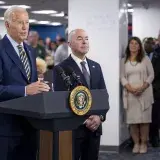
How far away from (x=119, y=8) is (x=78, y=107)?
364cm

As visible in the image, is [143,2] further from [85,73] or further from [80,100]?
[80,100]

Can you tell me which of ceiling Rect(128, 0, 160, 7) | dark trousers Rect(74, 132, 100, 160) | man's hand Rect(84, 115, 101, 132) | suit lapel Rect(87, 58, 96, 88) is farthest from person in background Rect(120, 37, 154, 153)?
ceiling Rect(128, 0, 160, 7)

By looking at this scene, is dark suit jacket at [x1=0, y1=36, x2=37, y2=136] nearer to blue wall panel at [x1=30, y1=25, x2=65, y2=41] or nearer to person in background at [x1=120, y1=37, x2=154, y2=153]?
person in background at [x1=120, y1=37, x2=154, y2=153]

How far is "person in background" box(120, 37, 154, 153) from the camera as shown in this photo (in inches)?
217

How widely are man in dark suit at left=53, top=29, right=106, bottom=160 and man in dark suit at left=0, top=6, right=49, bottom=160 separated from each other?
29.2 inches

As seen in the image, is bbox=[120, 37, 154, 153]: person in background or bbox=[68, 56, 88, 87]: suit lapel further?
bbox=[120, 37, 154, 153]: person in background

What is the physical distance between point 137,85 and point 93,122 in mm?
2502

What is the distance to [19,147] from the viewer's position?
2.44m

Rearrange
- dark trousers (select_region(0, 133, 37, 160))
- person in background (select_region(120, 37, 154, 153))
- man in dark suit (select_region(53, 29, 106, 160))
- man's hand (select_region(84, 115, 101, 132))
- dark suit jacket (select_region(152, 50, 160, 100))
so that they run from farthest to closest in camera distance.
→ dark suit jacket (select_region(152, 50, 160, 100))
person in background (select_region(120, 37, 154, 153))
man in dark suit (select_region(53, 29, 106, 160))
man's hand (select_region(84, 115, 101, 132))
dark trousers (select_region(0, 133, 37, 160))

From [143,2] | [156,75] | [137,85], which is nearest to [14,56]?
[137,85]

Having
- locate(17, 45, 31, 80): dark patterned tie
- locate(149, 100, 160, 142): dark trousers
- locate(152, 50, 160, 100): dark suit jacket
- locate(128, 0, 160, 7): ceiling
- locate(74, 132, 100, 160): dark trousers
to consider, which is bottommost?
locate(149, 100, 160, 142): dark trousers

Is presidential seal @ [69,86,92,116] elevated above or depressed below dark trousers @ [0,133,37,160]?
above

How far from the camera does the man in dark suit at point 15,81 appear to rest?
239cm

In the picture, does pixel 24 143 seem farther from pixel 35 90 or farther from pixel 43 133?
pixel 35 90
